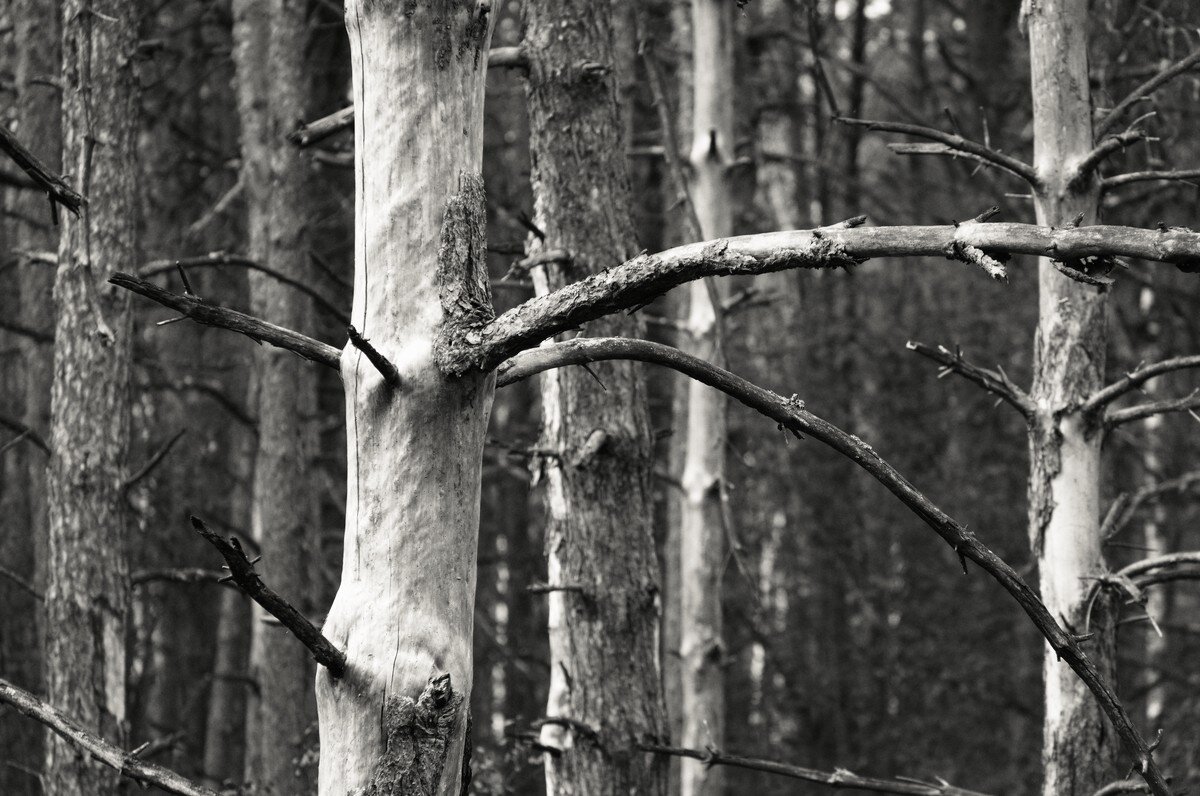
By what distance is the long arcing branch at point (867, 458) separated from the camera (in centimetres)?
259

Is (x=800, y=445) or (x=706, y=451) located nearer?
(x=706, y=451)

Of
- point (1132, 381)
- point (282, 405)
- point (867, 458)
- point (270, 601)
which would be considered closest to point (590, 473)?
point (1132, 381)

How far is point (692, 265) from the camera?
2494 millimetres

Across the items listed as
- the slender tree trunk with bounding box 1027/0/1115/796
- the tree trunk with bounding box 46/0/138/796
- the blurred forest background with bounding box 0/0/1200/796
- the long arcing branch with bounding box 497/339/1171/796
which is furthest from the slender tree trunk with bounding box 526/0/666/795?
the blurred forest background with bounding box 0/0/1200/796

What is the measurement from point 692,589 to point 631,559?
10.0 ft

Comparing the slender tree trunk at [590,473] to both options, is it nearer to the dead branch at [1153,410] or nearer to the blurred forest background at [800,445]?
the dead branch at [1153,410]

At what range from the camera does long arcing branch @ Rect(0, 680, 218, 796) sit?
281cm

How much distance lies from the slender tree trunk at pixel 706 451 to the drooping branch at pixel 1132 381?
12.8ft

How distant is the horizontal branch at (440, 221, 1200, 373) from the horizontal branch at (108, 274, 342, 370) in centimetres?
32

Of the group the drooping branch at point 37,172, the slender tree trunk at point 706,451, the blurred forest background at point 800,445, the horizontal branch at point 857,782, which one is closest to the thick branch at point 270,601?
the drooping branch at point 37,172

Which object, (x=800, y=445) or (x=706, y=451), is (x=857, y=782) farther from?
(x=800, y=445)

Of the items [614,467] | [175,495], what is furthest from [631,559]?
[175,495]

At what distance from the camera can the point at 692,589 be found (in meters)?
8.37

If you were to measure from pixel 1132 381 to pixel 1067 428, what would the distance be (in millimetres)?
293
